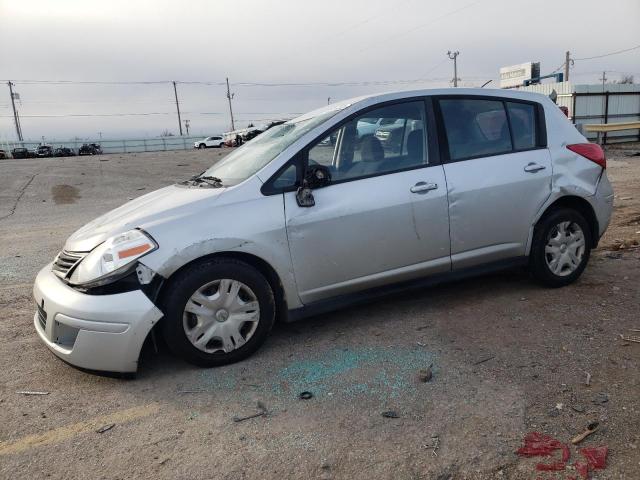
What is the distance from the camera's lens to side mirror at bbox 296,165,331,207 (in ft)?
11.6

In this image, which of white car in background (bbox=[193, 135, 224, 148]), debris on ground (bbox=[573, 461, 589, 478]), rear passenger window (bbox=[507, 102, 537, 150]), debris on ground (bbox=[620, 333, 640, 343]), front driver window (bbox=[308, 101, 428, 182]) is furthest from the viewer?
white car in background (bbox=[193, 135, 224, 148])

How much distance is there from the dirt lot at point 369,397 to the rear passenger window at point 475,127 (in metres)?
1.26

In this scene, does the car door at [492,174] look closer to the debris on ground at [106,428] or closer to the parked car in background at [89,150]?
the debris on ground at [106,428]

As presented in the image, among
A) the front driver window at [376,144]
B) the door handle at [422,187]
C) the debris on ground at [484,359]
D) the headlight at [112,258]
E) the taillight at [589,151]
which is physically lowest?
the debris on ground at [484,359]

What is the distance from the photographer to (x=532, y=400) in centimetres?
285

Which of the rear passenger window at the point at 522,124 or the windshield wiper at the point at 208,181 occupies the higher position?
the rear passenger window at the point at 522,124

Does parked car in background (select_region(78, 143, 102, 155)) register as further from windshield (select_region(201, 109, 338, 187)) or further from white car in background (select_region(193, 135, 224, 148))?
windshield (select_region(201, 109, 338, 187))

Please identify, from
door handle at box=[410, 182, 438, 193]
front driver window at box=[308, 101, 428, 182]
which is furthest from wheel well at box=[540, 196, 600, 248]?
front driver window at box=[308, 101, 428, 182]

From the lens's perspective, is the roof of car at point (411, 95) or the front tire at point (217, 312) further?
the roof of car at point (411, 95)

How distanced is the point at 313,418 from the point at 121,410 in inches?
43.7

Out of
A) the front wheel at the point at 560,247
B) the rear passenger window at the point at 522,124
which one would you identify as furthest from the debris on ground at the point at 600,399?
the rear passenger window at the point at 522,124

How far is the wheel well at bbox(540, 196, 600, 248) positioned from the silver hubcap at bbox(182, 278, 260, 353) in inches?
104

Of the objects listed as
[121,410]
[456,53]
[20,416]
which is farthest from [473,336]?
[456,53]

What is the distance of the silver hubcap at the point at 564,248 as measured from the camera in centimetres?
447
